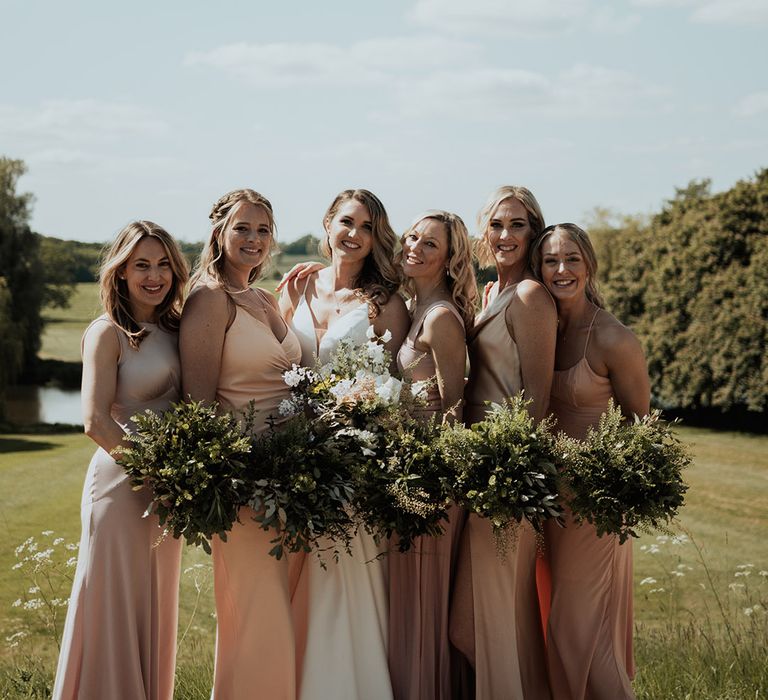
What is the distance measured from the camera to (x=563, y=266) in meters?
6.30

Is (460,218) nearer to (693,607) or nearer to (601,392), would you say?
(601,392)

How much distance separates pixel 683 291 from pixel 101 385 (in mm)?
25400

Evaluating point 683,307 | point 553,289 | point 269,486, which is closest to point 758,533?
point 683,307

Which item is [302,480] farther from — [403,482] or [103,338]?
[103,338]

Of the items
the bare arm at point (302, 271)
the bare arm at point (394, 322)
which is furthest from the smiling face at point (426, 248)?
the bare arm at point (302, 271)

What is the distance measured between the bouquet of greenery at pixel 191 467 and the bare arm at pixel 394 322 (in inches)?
56.9

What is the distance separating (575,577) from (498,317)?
1792mm

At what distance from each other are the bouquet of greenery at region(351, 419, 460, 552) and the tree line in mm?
21990

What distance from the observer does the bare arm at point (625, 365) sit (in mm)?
6254

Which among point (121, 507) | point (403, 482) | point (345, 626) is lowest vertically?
point (345, 626)

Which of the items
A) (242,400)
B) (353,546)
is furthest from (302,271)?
(353,546)

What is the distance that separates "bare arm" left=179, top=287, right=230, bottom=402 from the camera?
5848 millimetres

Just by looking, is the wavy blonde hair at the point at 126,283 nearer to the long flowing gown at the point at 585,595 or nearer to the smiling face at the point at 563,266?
the smiling face at the point at 563,266

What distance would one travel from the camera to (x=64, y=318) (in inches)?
1467
